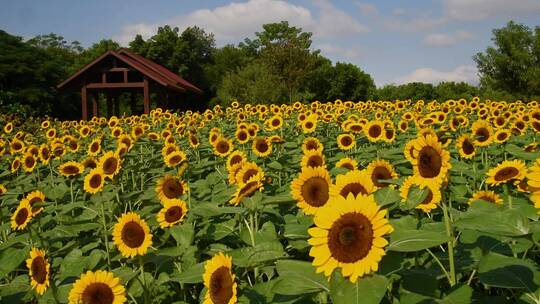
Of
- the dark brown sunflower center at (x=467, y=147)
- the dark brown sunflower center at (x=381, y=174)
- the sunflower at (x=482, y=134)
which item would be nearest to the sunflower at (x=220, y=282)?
the dark brown sunflower center at (x=381, y=174)

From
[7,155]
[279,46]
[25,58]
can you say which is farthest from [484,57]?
[7,155]

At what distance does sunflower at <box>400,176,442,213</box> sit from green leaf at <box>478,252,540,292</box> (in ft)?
1.12

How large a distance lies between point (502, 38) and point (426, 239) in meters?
32.4

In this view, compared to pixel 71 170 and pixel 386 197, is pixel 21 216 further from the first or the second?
pixel 386 197

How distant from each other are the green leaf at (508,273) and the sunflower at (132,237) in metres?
1.56

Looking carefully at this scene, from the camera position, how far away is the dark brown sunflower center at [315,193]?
242 centimetres

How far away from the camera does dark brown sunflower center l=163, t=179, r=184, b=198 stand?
366 centimetres

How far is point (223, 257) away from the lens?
2.10 m

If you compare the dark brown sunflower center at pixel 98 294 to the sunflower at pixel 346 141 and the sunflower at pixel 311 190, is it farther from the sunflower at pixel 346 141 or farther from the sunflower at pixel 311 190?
Answer: the sunflower at pixel 346 141

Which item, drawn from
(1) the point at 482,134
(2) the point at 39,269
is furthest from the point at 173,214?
(1) the point at 482,134

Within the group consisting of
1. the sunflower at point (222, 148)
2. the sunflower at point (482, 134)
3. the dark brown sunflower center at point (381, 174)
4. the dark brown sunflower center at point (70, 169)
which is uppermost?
the sunflower at point (482, 134)

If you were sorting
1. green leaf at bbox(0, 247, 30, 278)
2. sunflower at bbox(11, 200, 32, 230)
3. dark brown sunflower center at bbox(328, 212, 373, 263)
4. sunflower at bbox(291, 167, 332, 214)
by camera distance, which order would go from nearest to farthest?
1. dark brown sunflower center at bbox(328, 212, 373, 263)
2. sunflower at bbox(291, 167, 332, 214)
3. green leaf at bbox(0, 247, 30, 278)
4. sunflower at bbox(11, 200, 32, 230)

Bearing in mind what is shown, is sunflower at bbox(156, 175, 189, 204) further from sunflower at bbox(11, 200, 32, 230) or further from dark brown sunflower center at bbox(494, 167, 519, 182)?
dark brown sunflower center at bbox(494, 167, 519, 182)

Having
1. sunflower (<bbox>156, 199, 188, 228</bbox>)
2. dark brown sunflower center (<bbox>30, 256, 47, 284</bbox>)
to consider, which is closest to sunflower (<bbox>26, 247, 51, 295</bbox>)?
dark brown sunflower center (<bbox>30, 256, 47, 284</bbox>)
